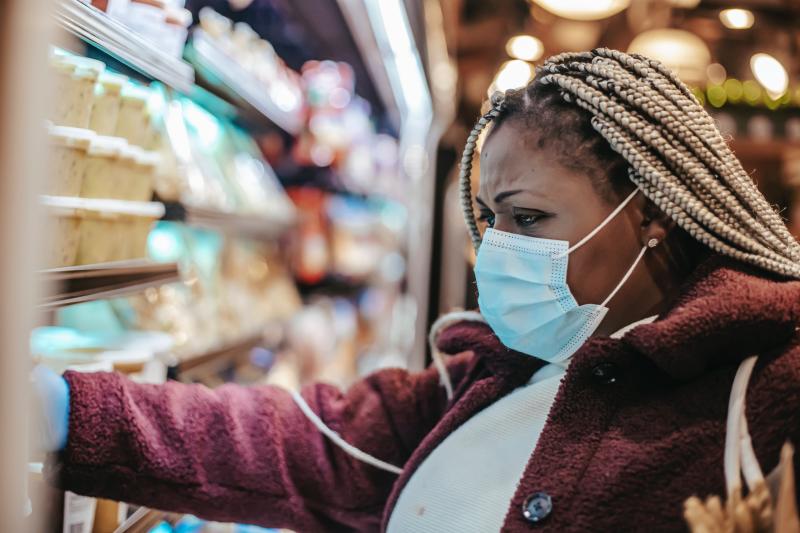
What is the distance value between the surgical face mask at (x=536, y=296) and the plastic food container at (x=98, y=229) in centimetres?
72

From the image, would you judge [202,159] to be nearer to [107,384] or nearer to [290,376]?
[290,376]

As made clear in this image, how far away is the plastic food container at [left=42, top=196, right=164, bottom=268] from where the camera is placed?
4.07 feet

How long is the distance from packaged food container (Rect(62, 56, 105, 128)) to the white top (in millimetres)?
→ 846

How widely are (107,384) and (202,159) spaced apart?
1.28m

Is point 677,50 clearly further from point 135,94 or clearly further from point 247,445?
point 247,445

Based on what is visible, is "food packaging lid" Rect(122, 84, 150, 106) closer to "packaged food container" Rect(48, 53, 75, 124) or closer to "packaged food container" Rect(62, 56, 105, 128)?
"packaged food container" Rect(62, 56, 105, 128)

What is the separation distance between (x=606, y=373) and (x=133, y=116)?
3.54ft

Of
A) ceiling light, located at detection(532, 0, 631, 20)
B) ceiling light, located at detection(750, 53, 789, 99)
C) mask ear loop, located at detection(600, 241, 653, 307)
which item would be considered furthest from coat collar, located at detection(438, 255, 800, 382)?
ceiling light, located at detection(750, 53, 789, 99)

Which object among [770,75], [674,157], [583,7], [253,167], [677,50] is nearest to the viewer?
[674,157]

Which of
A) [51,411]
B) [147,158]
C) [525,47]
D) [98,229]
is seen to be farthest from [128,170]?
[525,47]

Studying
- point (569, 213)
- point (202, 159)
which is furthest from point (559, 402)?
point (202, 159)

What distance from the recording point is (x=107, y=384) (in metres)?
1.23

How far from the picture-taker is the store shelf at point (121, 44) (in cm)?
114

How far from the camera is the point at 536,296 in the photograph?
1235mm
